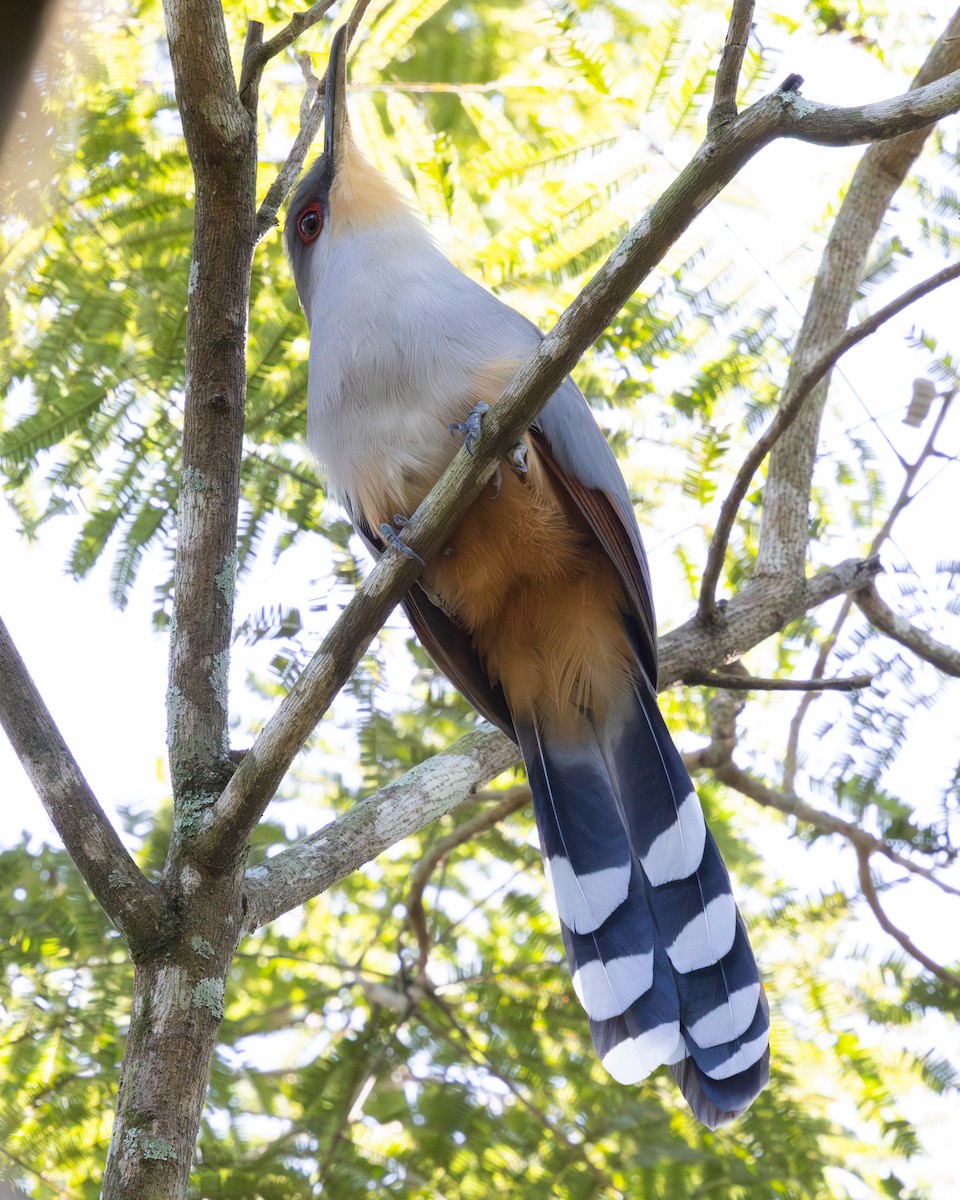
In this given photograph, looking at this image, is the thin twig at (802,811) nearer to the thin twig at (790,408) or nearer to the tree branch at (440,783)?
the tree branch at (440,783)

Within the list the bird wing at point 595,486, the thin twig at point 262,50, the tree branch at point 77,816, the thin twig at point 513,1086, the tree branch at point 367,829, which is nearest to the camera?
the tree branch at point 77,816

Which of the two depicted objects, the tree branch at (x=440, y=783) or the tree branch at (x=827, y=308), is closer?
the tree branch at (x=440, y=783)

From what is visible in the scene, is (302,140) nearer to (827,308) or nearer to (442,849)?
(827,308)

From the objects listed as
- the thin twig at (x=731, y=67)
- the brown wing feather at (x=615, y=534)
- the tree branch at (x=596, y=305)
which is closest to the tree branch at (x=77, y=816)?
the tree branch at (x=596, y=305)

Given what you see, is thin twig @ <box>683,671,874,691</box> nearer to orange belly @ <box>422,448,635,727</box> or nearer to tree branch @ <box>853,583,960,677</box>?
orange belly @ <box>422,448,635,727</box>

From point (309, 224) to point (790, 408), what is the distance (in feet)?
5.27

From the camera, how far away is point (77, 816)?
→ 209 centimetres

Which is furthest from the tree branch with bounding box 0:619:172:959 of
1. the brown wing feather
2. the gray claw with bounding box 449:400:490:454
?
the brown wing feather

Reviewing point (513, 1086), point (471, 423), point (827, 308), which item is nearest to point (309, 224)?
point (471, 423)

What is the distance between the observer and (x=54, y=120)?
A: 2.82 m

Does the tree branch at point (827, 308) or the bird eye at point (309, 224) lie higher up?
the bird eye at point (309, 224)

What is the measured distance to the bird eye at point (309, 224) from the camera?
3.64m

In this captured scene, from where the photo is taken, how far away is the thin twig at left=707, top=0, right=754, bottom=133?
219 centimetres

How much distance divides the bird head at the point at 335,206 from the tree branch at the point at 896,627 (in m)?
1.69
